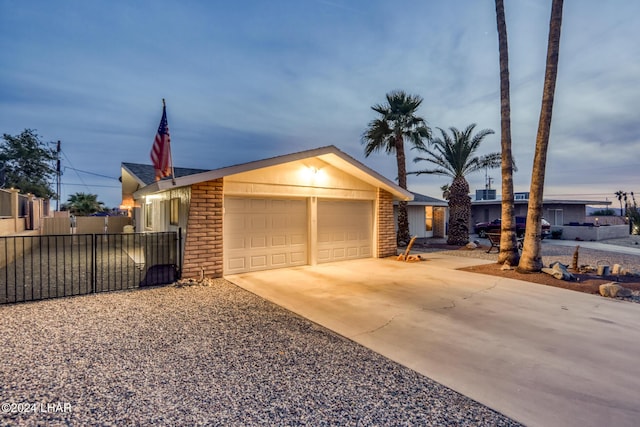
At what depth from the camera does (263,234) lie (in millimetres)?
9320

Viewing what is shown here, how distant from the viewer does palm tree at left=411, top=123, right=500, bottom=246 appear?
53.3ft

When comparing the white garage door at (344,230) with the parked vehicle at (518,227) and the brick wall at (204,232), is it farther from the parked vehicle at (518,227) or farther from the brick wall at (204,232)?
the parked vehicle at (518,227)

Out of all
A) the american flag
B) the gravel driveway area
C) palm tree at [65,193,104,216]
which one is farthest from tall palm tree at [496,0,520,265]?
palm tree at [65,193,104,216]

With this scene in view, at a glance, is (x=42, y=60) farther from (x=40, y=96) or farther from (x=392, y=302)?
(x=392, y=302)

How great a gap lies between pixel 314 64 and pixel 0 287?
23.3 m

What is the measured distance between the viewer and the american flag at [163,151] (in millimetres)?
7738

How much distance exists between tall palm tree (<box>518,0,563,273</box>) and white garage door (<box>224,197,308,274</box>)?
264 inches

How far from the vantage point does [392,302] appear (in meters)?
6.14

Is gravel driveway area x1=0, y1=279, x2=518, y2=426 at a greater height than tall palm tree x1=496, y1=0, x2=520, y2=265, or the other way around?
tall palm tree x1=496, y1=0, x2=520, y2=265

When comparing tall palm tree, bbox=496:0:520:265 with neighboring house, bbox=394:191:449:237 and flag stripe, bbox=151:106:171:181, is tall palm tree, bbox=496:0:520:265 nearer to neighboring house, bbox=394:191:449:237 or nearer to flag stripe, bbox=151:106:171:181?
neighboring house, bbox=394:191:449:237

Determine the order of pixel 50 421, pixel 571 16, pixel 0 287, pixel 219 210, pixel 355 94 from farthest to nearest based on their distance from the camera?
pixel 355 94
pixel 571 16
pixel 219 210
pixel 0 287
pixel 50 421

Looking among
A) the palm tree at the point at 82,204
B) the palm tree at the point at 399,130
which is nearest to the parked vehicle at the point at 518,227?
the palm tree at the point at 399,130

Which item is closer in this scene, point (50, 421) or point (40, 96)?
point (50, 421)

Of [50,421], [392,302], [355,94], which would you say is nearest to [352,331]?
[392,302]
